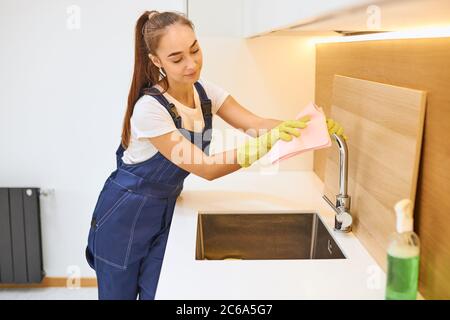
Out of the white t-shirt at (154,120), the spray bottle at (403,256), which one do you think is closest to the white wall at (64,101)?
the white t-shirt at (154,120)

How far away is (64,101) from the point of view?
279cm

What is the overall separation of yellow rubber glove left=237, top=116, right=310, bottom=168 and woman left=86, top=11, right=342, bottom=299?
13 mm

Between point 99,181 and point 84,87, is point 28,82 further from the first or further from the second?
point 99,181

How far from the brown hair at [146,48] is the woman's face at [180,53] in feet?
0.09

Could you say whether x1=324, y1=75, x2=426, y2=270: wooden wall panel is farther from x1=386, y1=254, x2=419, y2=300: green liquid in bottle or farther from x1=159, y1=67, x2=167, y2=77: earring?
x1=159, y1=67, x2=167, y2=77: earring

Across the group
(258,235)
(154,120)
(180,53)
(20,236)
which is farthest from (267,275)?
(20,236)

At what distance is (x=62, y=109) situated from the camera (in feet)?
9.19

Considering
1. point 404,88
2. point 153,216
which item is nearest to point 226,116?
point 153,216

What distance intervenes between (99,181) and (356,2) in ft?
8.24

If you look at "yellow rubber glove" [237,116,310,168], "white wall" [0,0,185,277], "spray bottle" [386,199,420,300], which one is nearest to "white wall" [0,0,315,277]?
"white wall" [0,0,185,277]

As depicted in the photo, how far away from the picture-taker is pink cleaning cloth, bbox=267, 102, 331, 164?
1253 mm

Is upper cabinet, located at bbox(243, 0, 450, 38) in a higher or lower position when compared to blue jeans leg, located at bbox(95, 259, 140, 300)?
higher

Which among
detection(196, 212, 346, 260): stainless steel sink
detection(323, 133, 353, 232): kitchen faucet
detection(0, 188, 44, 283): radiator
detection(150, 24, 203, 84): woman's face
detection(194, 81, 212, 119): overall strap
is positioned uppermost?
detection(150, 24, 203, 84): woman's face
